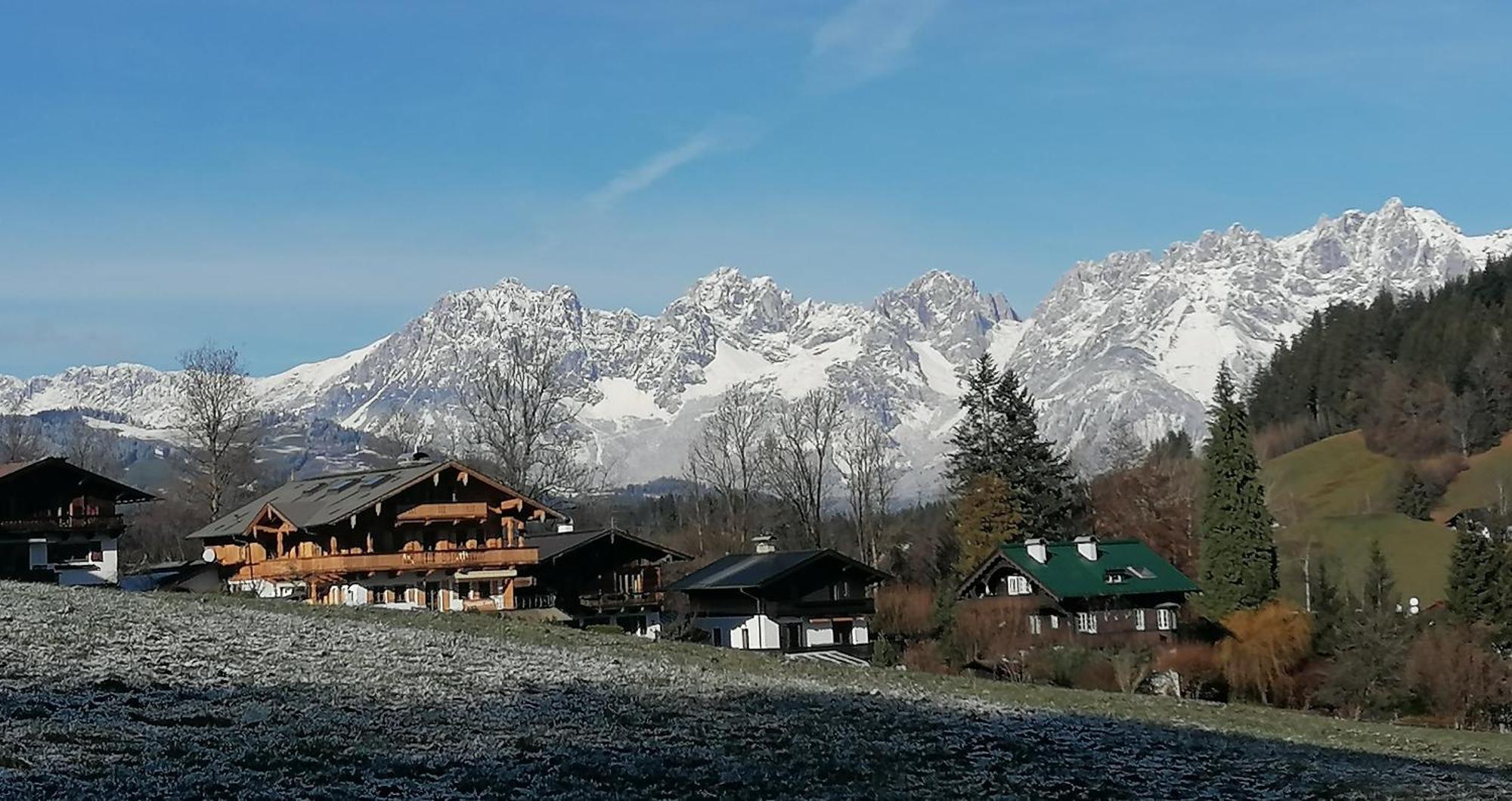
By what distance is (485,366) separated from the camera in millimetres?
117375

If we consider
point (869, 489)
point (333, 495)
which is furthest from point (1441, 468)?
point (333, 495)

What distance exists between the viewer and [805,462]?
119312mm

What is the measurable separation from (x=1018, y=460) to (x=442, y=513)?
135 ft

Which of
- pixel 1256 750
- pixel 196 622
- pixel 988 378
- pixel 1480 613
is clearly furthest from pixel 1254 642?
pixel 196 622

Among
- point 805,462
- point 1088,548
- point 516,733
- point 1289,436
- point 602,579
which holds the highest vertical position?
point 1289,436

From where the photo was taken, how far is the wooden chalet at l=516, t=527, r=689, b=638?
76625 mm

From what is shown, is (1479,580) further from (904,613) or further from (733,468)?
(733,468)

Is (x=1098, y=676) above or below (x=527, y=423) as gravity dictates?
below

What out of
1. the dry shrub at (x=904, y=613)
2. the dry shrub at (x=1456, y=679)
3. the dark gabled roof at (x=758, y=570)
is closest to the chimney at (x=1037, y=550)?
the dry shrub at (x=904, y=613)

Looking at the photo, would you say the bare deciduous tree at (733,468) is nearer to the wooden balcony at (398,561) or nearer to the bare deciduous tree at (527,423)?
the bare deciduous tree at (527,423)

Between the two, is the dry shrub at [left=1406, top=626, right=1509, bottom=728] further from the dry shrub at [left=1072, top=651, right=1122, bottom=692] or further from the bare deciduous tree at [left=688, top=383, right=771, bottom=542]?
the bare deciduous tree at [left=688, top=383, right=771, bottom=542]

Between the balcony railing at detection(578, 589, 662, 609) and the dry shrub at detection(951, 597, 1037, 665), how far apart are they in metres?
14.9

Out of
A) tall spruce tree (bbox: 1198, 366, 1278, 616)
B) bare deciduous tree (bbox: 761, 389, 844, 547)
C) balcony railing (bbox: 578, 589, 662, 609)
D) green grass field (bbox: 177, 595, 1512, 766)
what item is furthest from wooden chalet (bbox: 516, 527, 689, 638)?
bare deciduous tree (bbox: 761, 389, 844, 547)

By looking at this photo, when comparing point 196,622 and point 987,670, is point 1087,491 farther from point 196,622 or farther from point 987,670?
point 196,622
